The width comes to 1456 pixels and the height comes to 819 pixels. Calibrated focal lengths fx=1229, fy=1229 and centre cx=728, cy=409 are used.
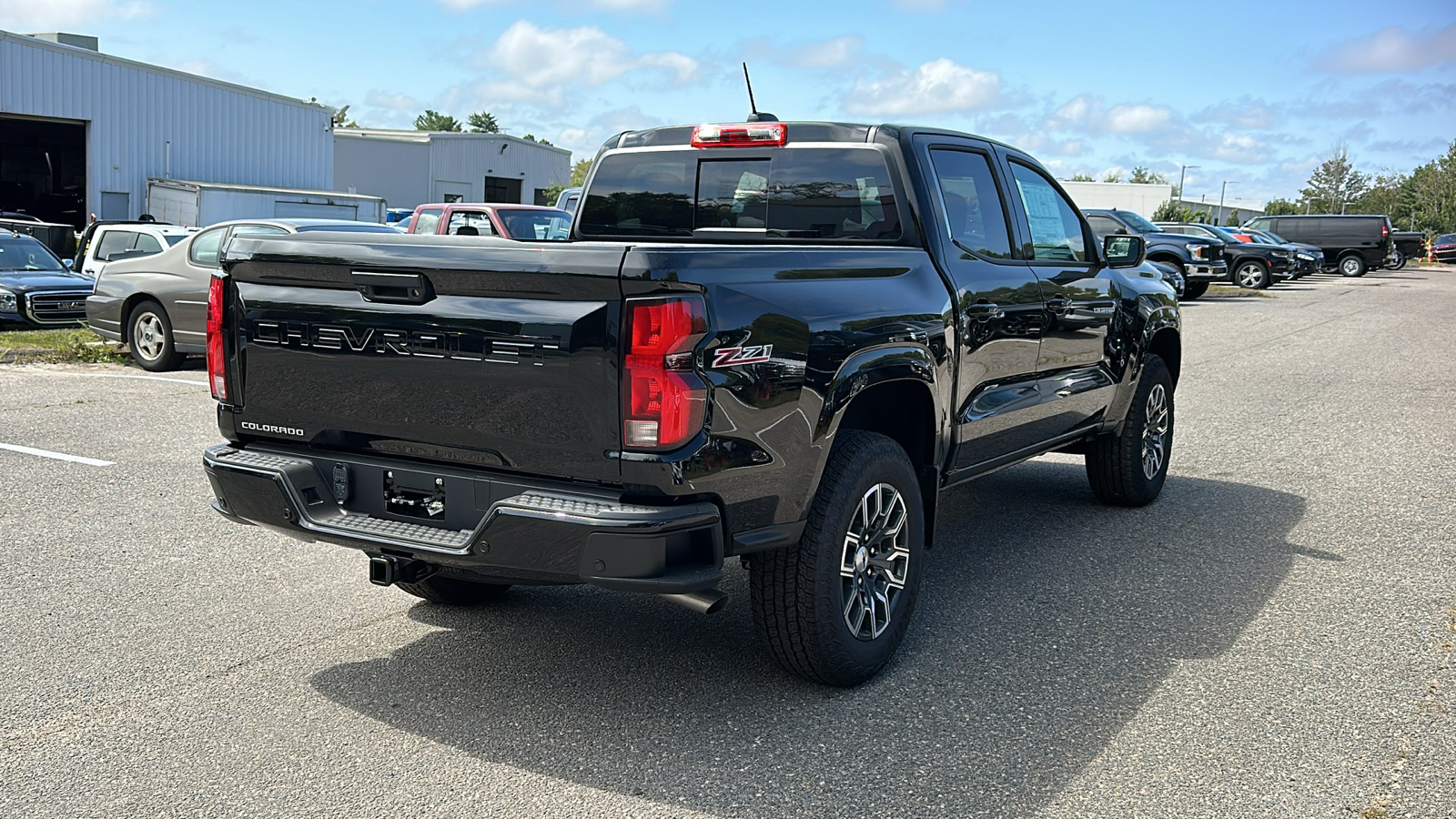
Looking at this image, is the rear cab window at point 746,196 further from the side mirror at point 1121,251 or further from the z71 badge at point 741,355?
the side mirror at point 1121,251

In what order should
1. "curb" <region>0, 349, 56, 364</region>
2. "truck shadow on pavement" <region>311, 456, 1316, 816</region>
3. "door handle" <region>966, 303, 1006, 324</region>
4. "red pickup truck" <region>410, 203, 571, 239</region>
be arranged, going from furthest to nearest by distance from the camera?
"red pickup truck" <region>410, 203, 571, 239</region> < "curb" <region>0, 349, 56, 364</region> < "door handle" <region>966, 303, 1006, 324</region> < "truck shadow on pavement" <region>311, 456, 1316, 816</region>

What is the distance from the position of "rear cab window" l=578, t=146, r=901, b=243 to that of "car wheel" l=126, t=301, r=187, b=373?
808 cm

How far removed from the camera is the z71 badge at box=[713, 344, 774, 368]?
348 centimetres

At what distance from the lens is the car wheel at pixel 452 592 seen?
4.86 m

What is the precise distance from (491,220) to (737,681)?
14.0 metres

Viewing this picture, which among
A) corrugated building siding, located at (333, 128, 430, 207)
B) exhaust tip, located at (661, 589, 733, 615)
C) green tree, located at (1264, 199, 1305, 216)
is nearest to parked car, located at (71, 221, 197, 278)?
exhaust tip, located at (661, 589, 733, 615)

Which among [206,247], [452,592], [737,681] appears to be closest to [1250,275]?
[206,247]

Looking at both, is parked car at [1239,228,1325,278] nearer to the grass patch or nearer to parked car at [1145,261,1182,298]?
parked car at [1145,261,1182,298]

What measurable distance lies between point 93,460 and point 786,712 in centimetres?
542

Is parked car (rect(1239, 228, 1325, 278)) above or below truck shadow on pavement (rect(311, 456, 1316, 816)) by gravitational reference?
above

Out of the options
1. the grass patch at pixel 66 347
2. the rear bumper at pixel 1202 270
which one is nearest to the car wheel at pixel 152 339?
the grass patch at pixel 66 347

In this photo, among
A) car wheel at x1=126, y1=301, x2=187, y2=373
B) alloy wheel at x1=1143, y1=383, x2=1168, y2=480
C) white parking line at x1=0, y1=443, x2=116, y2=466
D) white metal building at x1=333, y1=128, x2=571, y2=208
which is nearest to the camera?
alloy wheel at x1=1143, y1=383, x2=1168, y2=480

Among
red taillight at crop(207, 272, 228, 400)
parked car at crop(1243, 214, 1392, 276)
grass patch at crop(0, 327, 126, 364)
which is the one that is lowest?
grass patch at crop(0, 327, 126, 364)

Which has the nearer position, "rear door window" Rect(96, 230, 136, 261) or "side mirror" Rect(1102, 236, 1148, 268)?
"side mirror" Rect(1102, 236, 1148, 268)
